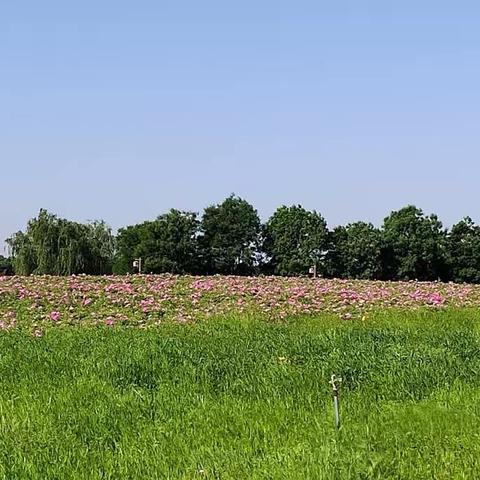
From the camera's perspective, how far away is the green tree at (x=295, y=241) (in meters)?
35.5

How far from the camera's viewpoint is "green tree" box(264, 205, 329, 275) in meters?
35.5

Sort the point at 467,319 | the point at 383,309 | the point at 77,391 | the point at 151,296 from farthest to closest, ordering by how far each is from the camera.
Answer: the point at 151,296 < the point at 383,309 < the point at 467,319 < the point at 77,391

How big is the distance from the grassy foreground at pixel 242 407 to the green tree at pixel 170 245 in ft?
84.4

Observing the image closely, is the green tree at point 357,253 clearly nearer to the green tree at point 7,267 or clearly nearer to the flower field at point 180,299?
the green tree at point 7,267

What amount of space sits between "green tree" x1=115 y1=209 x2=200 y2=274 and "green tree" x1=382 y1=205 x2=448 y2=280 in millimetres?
8754

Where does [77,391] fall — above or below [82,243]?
below

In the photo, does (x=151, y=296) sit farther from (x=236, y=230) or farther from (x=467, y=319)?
(x=236, y=230)

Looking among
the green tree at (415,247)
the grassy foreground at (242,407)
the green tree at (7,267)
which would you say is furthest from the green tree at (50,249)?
the grassy foreground at (242,407)

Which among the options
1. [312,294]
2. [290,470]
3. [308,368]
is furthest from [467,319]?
[290,470]

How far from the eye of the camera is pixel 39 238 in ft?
95.6

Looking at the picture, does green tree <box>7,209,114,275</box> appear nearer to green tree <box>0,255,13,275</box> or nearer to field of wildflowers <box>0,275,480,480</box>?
green tree <box>0,255,13,275</box>

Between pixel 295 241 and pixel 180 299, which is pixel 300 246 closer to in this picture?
pixel 295 241

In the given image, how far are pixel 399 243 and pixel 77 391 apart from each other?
30.8 m

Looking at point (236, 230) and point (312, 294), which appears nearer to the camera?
point (312, 294)
